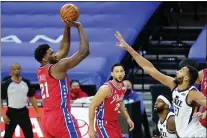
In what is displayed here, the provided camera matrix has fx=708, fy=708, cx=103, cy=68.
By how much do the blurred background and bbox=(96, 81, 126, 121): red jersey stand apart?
3154mm

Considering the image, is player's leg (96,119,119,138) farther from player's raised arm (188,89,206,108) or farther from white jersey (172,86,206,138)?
player's raised arm (188,89,206,108)

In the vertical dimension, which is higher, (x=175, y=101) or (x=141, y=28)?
(x=141, y=28)

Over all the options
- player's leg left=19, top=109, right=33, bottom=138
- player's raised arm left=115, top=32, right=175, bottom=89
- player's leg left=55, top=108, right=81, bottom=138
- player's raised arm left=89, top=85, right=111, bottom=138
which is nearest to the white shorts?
player's raised arm left=115, top=32, right=175, bottom=89

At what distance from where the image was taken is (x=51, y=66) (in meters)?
7.61

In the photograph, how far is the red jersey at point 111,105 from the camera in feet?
27.5

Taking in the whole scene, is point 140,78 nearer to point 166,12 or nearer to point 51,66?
point 166,12

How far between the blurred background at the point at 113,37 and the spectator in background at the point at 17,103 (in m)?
0.78

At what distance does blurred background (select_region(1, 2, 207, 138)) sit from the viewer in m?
12.8

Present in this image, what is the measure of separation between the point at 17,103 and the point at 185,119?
4097 mm

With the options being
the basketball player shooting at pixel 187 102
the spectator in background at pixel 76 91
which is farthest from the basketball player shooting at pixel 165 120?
the spectator in background at pixel 76 91

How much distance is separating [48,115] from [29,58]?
5.94 meters

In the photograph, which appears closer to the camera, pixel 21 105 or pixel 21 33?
pixel 21 105

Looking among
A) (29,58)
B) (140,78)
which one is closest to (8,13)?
(29,58)

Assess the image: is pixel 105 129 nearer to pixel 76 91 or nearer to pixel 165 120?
pixel 165 120
